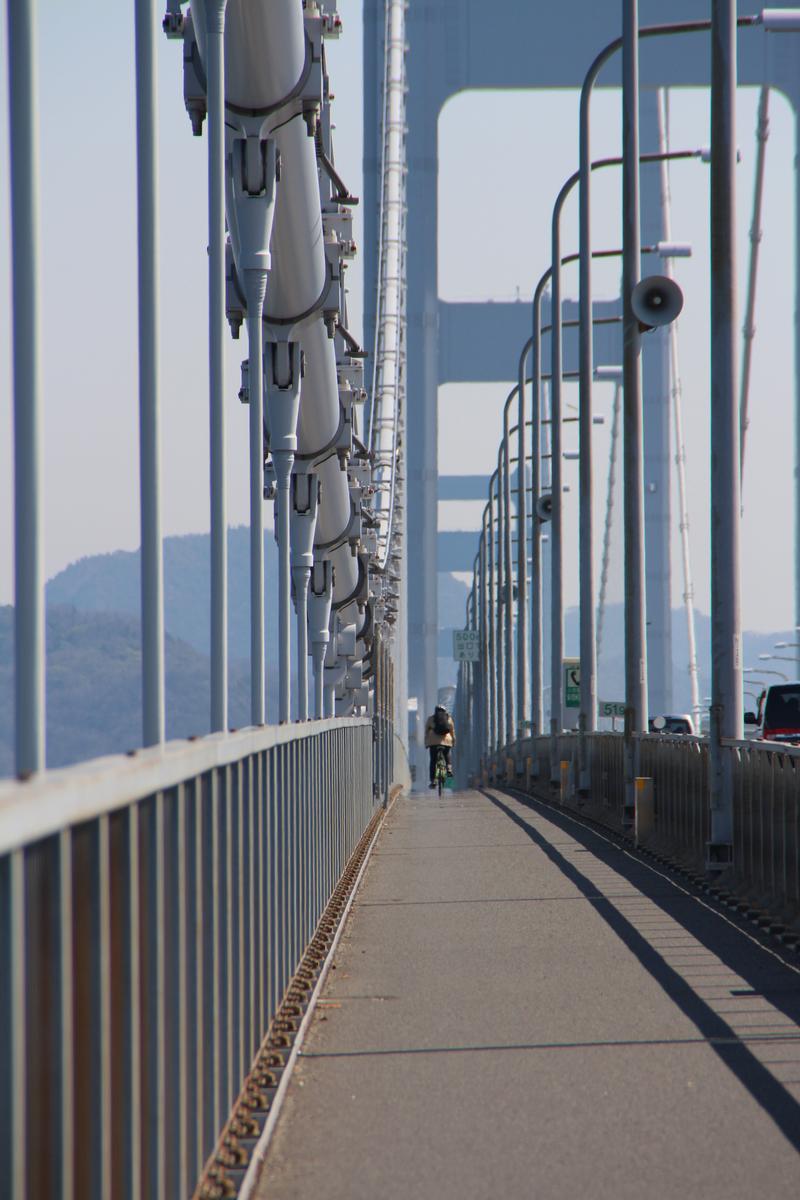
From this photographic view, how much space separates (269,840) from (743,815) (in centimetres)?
628

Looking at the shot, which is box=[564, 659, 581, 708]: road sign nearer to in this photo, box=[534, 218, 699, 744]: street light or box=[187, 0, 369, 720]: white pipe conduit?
box=[534, 218, 699, 744]: street light

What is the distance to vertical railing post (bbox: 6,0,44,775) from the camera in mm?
4176

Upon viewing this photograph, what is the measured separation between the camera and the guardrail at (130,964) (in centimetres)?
335

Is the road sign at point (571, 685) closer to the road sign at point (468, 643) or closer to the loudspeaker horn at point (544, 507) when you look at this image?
the loudspeaker horn at point (544, 507)

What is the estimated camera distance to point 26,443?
4176mm

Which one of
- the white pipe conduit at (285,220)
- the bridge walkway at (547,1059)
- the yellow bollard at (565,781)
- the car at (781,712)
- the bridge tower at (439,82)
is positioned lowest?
the yellow bollard at (565,781)

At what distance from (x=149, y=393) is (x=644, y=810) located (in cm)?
1286

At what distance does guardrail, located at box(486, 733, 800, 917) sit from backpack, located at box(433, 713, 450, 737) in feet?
46.0

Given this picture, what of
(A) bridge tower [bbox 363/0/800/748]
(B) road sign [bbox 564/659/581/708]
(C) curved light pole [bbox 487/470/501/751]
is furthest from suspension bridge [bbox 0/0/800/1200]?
(C) curved light pole [bbox 487/470/501/751]

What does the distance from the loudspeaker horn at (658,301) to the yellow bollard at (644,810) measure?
439 centimetres

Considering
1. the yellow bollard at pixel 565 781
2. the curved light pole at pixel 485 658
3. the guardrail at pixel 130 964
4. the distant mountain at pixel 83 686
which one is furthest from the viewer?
the curved light pole at pixel 485 658

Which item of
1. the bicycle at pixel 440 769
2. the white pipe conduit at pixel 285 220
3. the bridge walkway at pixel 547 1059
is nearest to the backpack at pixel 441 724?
the bicycle at pixel 440 769

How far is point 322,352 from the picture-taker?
1856cm

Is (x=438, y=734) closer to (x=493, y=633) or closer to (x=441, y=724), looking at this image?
(x=441, y=724)
